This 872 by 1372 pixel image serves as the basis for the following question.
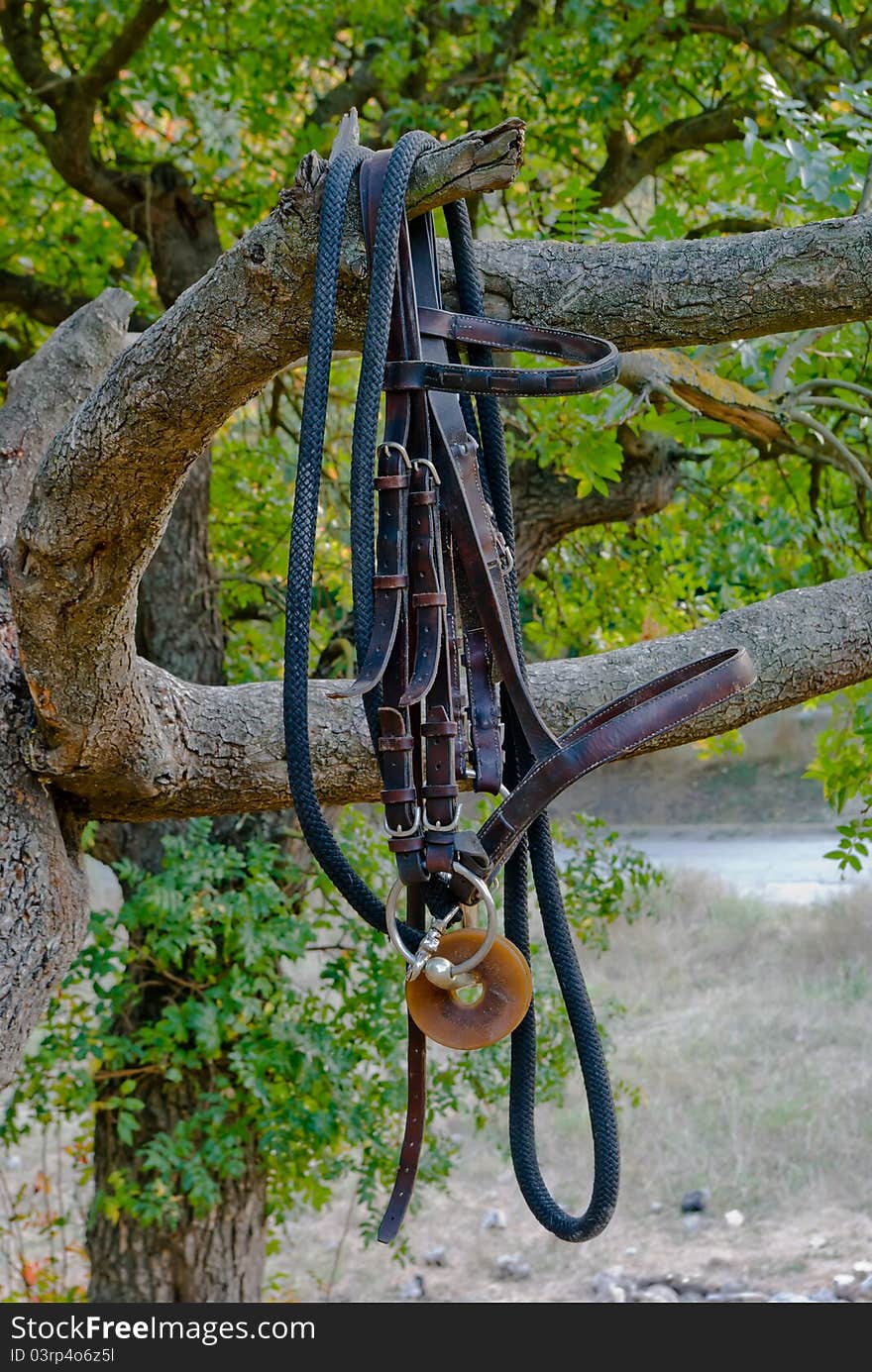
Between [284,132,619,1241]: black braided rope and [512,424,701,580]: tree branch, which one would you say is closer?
[284,132,619,1241]: black braided rope

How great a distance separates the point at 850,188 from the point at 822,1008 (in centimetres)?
657

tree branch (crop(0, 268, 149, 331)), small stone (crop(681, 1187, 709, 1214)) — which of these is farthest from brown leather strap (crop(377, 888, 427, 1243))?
small stone (crop(681, 1187, 709, 1214))

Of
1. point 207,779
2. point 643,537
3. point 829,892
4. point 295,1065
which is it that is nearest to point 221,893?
point 295,1065

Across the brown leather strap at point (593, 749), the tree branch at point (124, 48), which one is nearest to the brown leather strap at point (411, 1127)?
the brown leather strap at point (593, 749)

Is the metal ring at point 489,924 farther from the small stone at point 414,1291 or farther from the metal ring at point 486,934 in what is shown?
the small stone at point 414,1291

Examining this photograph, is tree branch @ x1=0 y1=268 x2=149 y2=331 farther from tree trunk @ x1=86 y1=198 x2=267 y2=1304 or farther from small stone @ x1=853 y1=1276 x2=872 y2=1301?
small stone @ x1=853 y1=1276 x2=872 y2=1301

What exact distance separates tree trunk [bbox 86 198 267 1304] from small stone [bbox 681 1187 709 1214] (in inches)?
112

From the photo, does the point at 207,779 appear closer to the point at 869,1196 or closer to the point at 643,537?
the point at 643,537

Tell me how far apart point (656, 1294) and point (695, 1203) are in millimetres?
878

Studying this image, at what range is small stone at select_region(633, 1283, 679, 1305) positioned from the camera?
561 cm

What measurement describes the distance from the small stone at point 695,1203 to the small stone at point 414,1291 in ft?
4.58

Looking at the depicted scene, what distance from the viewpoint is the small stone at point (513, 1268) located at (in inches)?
241

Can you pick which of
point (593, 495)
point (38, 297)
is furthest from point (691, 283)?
point (38, 297)

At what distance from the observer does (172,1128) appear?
4.26m
